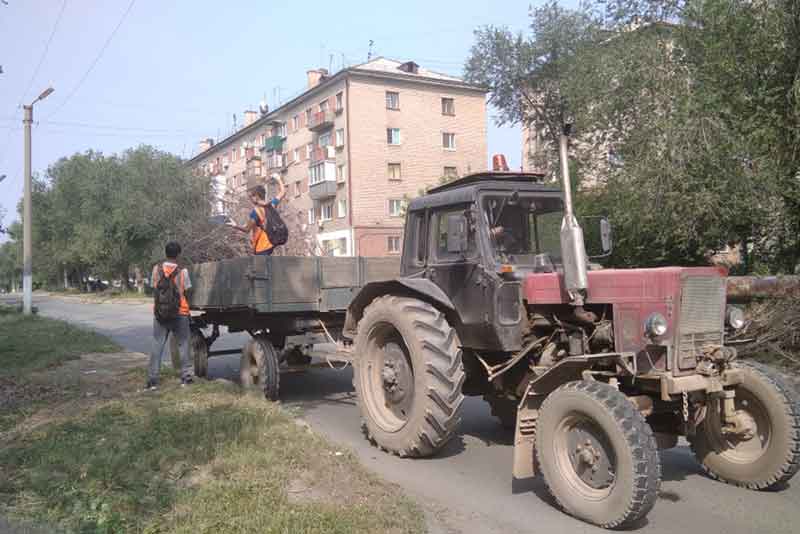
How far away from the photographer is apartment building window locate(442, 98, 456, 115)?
42.4 m

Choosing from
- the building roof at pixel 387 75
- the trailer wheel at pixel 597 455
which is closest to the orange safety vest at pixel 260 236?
the trailer wheel at pixel 597 455

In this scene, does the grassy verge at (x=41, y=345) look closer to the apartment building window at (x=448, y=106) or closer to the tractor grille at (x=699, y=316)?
the tractor grille at (x=699, y=316)

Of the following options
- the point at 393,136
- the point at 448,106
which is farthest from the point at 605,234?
the point at 448,106

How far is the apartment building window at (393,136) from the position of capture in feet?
133

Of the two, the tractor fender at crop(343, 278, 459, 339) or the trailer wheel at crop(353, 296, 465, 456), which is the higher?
the tractor fender at crop(343, 278, 459, 339)

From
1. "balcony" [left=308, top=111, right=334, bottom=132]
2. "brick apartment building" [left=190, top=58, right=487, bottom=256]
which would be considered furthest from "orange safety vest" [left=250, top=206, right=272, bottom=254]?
"balcony" [left=308, top=111, right=334, bottom=132]

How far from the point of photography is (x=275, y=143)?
47938 mm

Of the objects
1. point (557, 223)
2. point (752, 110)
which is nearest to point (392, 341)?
point (557, 223)

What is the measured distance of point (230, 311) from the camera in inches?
316

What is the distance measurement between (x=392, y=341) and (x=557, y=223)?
1.87m

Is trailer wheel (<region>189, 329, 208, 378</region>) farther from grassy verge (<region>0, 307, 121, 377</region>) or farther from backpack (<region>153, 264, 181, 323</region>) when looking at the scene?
grassy verge (<region>0, 307, 121, 377</region>)

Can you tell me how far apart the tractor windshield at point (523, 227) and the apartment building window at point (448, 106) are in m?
38.0

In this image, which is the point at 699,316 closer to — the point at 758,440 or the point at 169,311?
the point at 758,440

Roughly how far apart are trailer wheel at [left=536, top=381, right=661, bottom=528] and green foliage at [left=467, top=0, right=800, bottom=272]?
29.9 ft
